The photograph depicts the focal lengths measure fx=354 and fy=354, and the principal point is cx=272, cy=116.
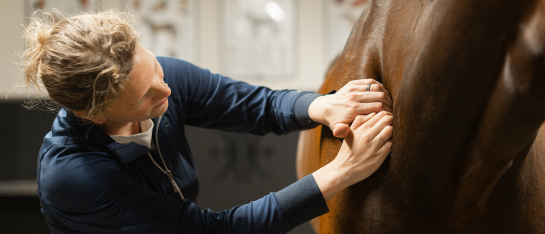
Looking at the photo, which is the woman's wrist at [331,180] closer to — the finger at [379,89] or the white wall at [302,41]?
the finger at [379,89]

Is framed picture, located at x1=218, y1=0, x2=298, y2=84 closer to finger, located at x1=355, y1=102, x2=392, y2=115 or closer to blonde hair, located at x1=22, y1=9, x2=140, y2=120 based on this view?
blonde hair, located at x1=22, y1=9, x2=140, y2=120

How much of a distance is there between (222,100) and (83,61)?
419 mm

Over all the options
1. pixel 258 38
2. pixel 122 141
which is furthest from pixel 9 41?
A: pixel 258 38

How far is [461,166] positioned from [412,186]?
8 cm

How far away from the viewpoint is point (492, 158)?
48 centimetres

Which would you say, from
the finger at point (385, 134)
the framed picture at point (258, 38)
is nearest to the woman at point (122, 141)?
the finger at point (385, 134)

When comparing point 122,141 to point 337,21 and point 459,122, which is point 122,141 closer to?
point 459,122

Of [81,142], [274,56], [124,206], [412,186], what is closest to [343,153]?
[412,186]

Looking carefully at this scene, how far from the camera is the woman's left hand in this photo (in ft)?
2.04

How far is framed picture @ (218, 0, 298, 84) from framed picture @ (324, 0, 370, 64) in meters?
0.24

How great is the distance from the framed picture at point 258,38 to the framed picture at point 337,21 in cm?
24

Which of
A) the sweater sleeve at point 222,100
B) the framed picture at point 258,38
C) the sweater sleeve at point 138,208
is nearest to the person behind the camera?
the sweater sleeve at point 138,208

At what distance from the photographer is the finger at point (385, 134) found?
0.58 meters

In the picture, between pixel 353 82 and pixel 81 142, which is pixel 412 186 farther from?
pixel 81 142
